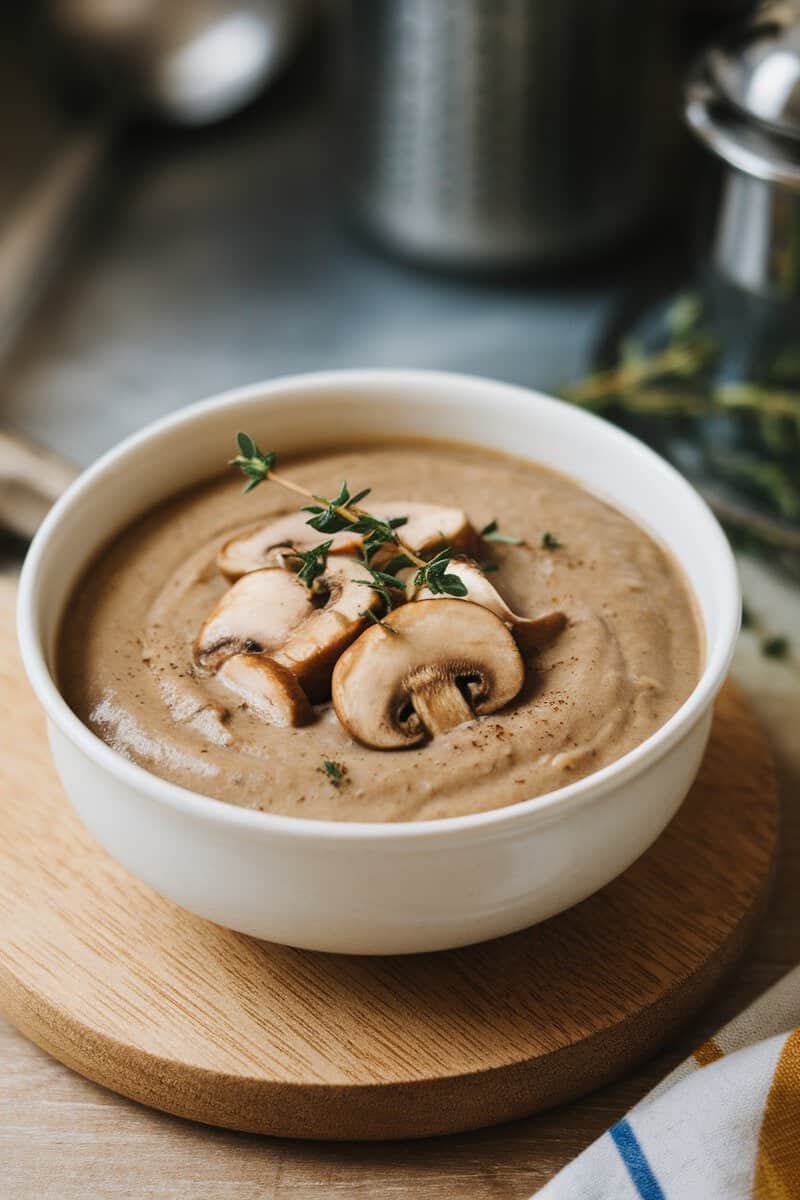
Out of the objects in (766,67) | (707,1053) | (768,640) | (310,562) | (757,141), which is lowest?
(768,640)

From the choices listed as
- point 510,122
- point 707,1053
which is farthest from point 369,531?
point 510,122

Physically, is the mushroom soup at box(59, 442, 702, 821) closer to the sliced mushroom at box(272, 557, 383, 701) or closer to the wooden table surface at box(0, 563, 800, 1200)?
the sliced mushroom at box(272, 557, 383, 701)

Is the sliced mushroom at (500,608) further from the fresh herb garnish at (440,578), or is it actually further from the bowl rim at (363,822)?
the bowl rim at (363,822)

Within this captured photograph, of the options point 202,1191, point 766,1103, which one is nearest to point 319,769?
point 202,1191

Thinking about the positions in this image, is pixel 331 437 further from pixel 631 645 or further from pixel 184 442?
pixel 631 645

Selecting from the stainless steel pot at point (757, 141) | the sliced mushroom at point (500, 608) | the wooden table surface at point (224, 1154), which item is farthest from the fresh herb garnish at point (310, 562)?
the stainless steel pot at point (757, 141)

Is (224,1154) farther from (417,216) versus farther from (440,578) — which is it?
(417,216)

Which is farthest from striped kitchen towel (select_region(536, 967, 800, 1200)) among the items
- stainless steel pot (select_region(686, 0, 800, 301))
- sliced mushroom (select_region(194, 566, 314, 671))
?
stainless steel pot (select_region(686, 0, 800, 301))
